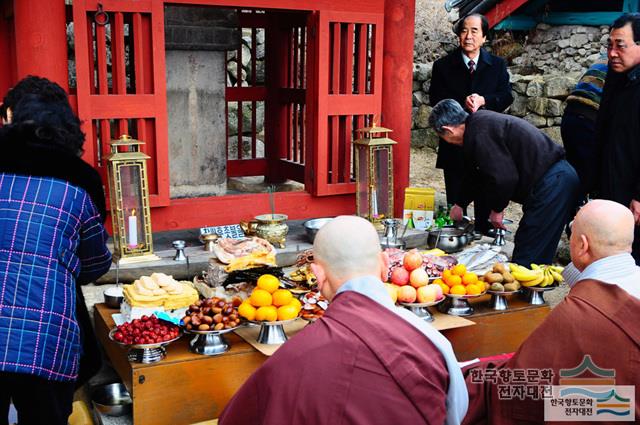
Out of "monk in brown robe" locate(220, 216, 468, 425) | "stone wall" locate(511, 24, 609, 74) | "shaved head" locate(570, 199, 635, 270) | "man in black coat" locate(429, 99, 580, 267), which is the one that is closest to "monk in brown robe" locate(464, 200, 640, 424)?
"shaved head" locate(570, 199, 635, 270)

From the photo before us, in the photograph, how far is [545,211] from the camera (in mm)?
5305

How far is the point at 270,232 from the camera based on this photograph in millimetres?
5812

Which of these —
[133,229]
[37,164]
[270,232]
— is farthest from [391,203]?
[37,164]

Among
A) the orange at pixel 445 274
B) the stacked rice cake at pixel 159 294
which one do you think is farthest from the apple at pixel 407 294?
the stacked rice cake at pixel 159 294

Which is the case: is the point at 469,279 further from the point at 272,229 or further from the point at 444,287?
the point at 272,229

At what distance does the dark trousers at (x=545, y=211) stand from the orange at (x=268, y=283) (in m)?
2.07

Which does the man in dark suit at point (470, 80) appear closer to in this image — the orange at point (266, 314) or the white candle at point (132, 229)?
the white candle at point (132, 229)

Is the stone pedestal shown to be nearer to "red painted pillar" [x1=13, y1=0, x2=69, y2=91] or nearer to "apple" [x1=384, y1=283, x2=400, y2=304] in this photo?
"red painted pillar" [x1=13, y1=0, x2=69, y2=91]

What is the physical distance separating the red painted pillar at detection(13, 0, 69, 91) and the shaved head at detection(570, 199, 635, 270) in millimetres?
3888

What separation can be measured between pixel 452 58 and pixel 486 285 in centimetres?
282

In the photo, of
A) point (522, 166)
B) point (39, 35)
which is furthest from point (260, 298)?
point (39, 35)

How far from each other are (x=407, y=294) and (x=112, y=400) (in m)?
1.72

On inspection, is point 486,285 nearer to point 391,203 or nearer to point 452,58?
point 391,203

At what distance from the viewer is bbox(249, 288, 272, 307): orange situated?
13.2 feet
